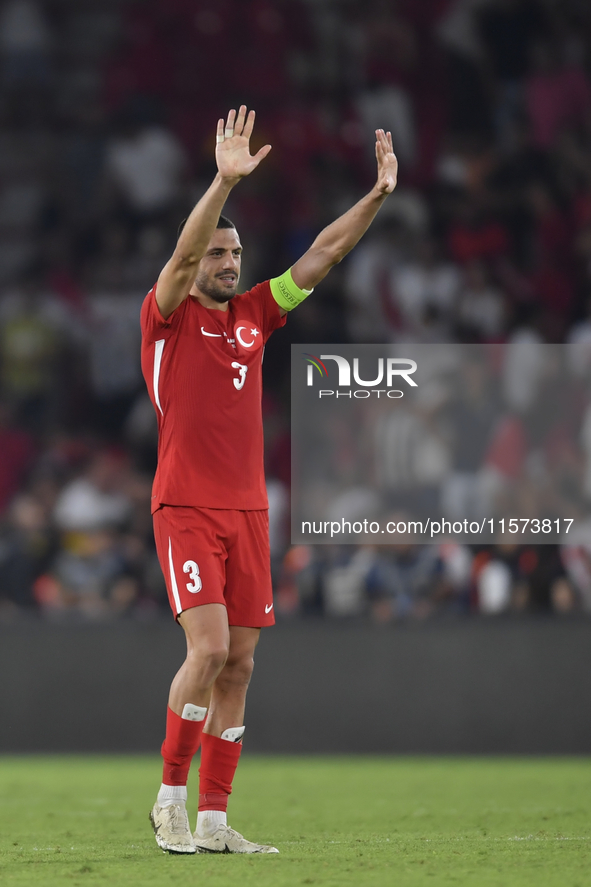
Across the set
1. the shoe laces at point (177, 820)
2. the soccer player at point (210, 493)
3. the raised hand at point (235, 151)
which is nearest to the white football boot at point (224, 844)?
the soccer player at point (210, 493)

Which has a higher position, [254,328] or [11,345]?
[11,345]

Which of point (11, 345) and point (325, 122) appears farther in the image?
point (325, 122)

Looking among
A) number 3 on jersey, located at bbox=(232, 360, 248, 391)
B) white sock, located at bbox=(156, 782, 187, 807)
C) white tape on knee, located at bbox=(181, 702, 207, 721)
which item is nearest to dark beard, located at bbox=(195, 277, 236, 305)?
number 3 on jersey, located at bbox=(232, 360, 248, 391)

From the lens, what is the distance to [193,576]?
511 centimetres

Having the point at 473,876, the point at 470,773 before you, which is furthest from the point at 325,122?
the point at 473,876

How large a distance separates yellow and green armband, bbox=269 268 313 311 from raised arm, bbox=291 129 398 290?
2cm

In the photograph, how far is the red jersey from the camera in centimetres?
524

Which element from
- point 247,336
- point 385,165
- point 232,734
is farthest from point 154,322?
point 232,734

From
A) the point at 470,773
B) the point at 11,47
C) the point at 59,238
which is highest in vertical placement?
the point at 11,47

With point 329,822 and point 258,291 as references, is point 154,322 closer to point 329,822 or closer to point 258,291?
point 258,291

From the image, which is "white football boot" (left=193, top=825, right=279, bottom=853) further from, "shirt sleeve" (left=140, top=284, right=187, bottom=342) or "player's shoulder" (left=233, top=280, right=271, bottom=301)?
"player's shoulder" (left=233, top=280, right=271, bottom=301)

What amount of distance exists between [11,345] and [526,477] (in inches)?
223

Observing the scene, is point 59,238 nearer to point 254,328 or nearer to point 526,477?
point 526,477

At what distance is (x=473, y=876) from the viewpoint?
4.43 m
